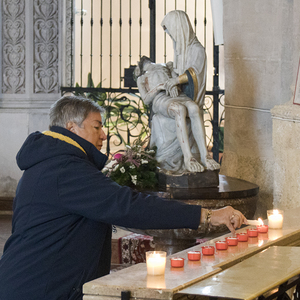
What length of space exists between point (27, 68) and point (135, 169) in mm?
3375

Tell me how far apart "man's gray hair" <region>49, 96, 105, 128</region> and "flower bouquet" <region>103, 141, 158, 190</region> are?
209cm

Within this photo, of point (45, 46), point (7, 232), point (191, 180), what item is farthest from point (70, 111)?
point (45, 46)

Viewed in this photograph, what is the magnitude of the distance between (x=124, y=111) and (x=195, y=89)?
3.04 meters

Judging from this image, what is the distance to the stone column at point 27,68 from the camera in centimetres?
698

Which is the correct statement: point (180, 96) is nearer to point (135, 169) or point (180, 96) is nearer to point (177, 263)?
point (135, 169)

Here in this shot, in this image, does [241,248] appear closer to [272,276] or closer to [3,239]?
[272,276]

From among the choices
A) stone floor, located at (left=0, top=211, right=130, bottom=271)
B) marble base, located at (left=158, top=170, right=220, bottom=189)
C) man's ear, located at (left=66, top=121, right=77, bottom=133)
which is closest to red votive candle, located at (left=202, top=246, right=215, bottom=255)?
man's ear, located at (left=66, top=121, right=77, bottom=133)

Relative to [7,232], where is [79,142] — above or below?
above

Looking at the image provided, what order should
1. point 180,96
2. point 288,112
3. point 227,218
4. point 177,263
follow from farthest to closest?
1. point 180,96
2. point 288,112
3. point 227,218
4. point 177,263

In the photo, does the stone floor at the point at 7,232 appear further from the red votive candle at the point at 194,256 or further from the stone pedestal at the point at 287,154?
the red votive candle at the point at 194,256

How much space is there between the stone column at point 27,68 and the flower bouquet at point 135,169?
282 centimetres

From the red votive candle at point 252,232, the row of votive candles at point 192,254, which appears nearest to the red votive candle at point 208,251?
the row of votive candles at point 192,254

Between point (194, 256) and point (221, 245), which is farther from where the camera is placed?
point (221, 245)

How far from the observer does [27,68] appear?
704 centimetres
